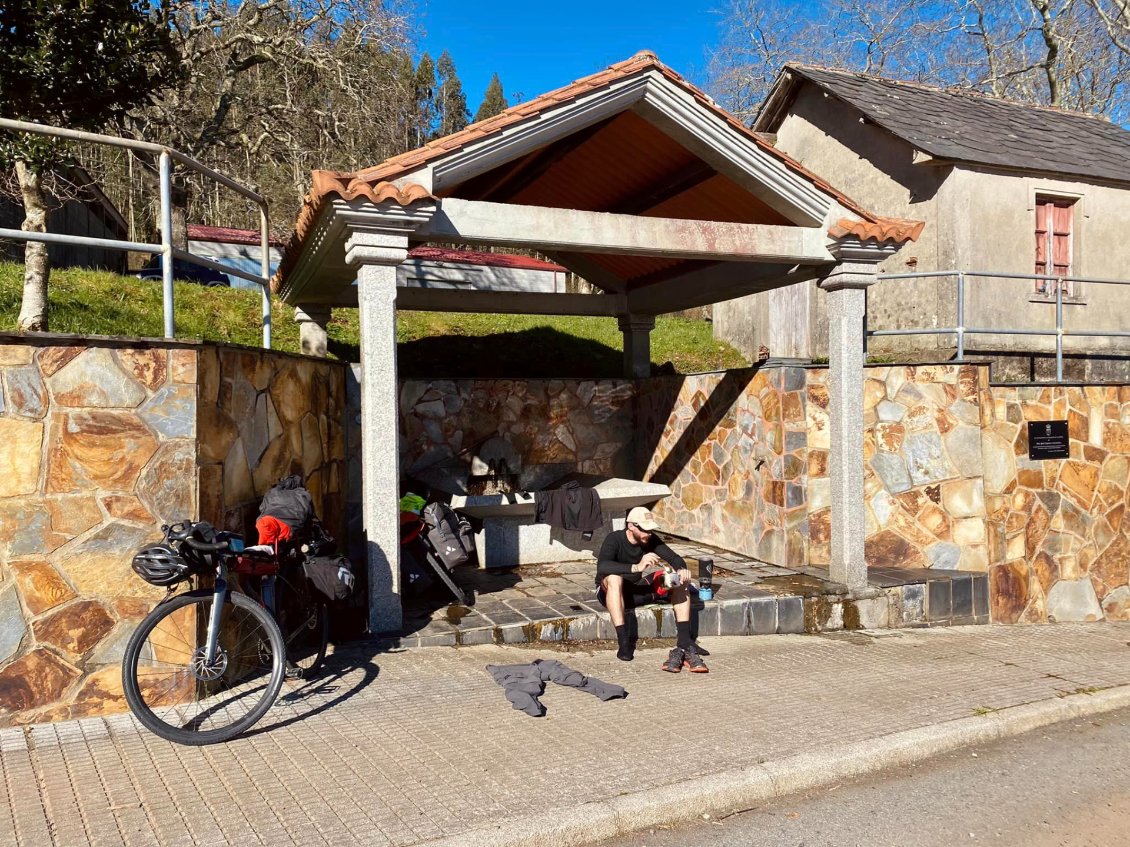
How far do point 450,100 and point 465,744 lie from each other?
62434mm

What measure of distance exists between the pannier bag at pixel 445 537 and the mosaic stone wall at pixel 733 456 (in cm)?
335

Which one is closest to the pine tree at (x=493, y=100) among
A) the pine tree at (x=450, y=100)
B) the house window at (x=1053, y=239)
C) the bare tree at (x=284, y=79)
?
the pine tree at (x=450, y=100)

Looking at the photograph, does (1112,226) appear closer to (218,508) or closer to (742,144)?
(742,144)

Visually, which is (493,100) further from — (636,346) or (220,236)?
(636,346)

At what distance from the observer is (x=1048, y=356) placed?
13.7 metres

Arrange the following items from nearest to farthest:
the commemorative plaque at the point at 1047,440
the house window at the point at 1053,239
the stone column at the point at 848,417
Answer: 1. the stone column at the point at 848,417
2. the commemorative plaque at the point at 1047,440
3. the house window at the point at 1053,239

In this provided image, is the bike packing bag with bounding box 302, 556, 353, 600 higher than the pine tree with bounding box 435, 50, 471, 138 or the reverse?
the reverse

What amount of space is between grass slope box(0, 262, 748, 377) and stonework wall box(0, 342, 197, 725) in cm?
744

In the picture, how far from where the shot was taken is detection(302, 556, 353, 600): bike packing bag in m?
4.80

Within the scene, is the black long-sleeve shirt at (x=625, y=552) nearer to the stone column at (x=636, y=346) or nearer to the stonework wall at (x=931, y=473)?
the stonework wall at (x=931, y=473)

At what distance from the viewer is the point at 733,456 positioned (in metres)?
9.09

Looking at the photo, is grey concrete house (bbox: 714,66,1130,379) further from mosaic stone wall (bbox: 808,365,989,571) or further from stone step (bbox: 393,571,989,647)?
stone step (bbox: 393,571,989,647)

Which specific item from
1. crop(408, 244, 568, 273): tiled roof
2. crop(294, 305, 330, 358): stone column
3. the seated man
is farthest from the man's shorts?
crop(408, 244, 568, 273): tiled roof

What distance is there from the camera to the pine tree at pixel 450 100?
57.1 metres
